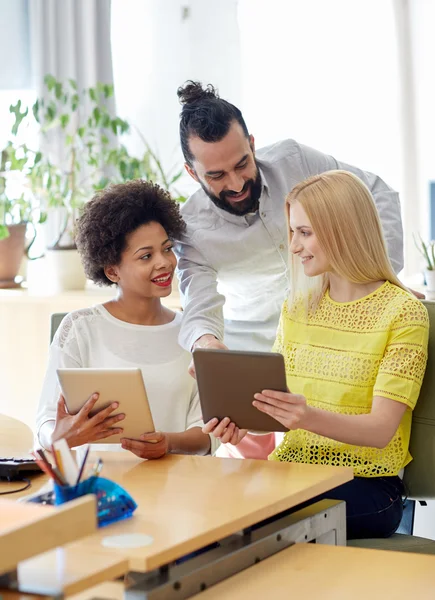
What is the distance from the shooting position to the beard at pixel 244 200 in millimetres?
2533

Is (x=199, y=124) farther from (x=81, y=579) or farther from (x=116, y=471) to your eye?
(x=81, y=579)

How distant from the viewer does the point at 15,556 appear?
3.41 ft

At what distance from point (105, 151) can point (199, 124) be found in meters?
1.80

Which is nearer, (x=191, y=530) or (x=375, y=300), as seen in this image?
(x=191, y=530)

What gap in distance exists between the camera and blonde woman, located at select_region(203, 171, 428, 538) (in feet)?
6.45

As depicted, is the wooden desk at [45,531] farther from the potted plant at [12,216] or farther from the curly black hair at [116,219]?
the potted plant at [12,216]

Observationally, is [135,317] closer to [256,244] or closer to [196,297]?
[196,297]

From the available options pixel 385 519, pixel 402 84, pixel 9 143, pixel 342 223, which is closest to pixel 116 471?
pixel 385 519

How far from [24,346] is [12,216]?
63 centimetres

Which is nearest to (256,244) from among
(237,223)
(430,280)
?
(237,223)

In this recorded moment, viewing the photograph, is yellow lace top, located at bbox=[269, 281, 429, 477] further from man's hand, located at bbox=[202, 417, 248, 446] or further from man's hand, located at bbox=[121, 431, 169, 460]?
man's hand, located at bbox=[121, 431, 169, 460]

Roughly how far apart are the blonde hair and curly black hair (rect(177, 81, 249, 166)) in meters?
0.41

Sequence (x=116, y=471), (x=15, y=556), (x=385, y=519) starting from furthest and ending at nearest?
(x=385, y=519)
(x=116, y=471)
(x=15, y=556)

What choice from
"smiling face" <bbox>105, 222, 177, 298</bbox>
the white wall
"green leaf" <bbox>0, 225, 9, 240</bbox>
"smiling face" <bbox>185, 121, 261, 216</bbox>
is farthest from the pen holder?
the white wall
